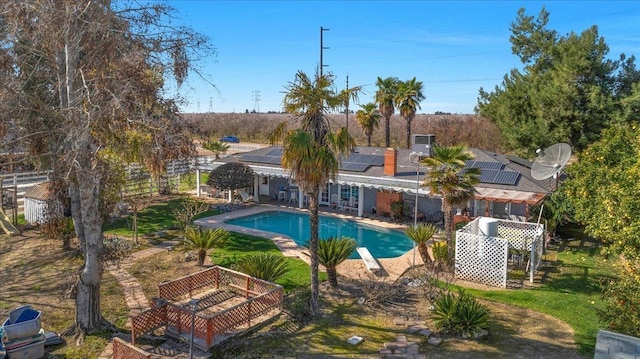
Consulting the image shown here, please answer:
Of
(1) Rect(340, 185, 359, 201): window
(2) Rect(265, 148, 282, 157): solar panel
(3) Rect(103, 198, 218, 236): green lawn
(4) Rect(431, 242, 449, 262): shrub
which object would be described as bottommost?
(3) Rect(103, 198, 218, 236): green lawn

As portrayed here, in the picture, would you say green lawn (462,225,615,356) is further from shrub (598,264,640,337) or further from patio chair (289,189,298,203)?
patio chair (289,189,298,203)

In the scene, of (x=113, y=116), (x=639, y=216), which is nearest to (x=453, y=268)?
(x=639, y=216)

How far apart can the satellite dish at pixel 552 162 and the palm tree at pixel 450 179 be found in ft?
15.9

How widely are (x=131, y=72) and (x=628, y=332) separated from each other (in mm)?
13738

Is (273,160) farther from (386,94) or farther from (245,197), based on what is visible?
(386,94)

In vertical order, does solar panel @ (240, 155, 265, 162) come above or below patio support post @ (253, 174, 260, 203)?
above

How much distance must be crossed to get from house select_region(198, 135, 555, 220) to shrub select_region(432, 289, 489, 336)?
9.07 metres

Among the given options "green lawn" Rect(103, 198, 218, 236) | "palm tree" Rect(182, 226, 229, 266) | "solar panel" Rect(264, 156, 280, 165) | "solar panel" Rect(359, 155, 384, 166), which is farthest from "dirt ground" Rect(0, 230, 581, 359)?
"solar panel" Rect(359, 155, 384, 166)

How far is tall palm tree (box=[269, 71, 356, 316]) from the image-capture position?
13414 millimetres

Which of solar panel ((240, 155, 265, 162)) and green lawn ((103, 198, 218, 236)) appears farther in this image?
solar panel ((240, 155, 265, 162))

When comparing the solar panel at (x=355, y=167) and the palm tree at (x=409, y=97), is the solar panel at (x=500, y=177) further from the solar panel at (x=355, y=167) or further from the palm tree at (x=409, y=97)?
the palm tree at (x=409, y=97)

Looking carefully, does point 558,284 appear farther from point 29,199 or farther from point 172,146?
point 29,199

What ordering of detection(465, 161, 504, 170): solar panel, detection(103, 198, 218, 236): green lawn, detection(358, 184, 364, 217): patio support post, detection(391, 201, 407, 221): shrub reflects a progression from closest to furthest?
detection(103, 198, 218, 236): green lawn < detection(465, 161, 504, 170): solar panel < detection(391, 201, 407, 221): shrub < detection(358, 184, 364, 217): patio support post

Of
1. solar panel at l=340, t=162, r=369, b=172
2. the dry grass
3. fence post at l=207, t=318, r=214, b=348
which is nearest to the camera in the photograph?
fence post at l=207, t=318, r=214, b=348
